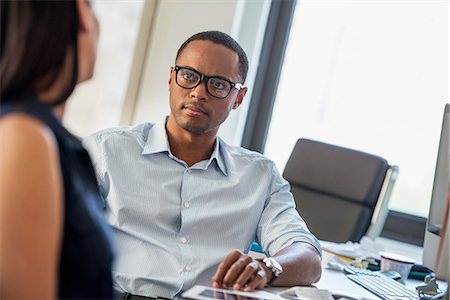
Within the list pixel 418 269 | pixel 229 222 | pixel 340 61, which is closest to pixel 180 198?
pixel 229 222

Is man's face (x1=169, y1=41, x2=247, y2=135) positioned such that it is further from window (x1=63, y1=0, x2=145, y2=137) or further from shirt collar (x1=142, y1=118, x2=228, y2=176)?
window (x1=63, y1=0, x2=145, y2=137)

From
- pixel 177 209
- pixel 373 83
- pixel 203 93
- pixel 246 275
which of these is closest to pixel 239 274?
pixel 246 275

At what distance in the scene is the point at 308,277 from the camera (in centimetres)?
185

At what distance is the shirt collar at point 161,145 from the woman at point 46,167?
1011 millimetres

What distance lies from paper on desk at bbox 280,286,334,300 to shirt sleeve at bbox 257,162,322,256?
0.33m

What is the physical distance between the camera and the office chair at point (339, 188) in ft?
9.21

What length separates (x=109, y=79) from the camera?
341cm

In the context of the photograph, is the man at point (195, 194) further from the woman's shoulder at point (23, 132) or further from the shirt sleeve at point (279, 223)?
the woman's shoulder at point (23, 132)

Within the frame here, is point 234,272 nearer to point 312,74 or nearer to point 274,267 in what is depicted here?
point 274,267

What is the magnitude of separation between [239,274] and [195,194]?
46 centimetres

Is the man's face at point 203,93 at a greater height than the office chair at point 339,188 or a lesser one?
greater

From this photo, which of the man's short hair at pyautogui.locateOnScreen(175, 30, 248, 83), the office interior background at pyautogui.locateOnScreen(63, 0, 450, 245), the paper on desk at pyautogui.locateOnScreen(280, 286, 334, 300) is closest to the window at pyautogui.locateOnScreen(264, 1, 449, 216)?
the office interior background at pyautogui.locateOnScreen(63, 0, 450, 245)

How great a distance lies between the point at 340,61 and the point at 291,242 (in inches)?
73.9

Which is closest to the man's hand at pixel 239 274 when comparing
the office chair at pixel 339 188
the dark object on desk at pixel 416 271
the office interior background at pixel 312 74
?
the dark object on desk at pixel 416 271
